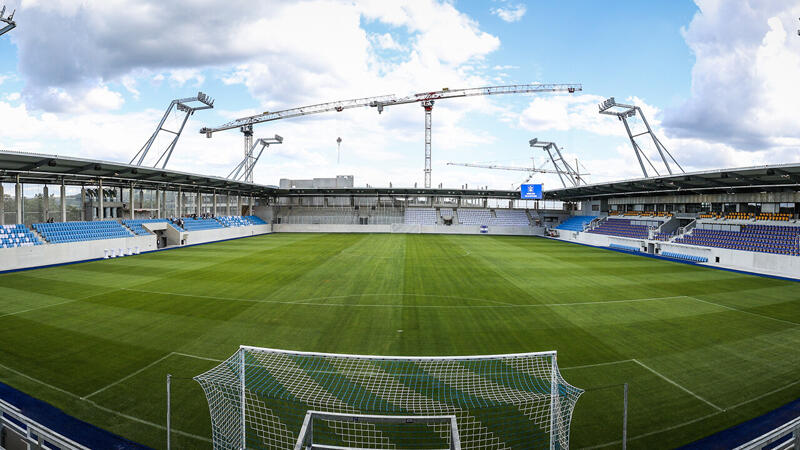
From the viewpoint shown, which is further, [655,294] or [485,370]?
[655,294]

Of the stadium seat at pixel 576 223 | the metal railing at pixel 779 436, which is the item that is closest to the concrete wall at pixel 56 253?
the metal railing at pixel 779 436

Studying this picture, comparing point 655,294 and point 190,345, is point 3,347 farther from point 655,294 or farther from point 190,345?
point 655,294

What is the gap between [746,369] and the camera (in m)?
7.84

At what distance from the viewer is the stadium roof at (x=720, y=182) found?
20812 mm

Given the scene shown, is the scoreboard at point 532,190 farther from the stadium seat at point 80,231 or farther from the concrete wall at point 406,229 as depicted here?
the stadium seat at point 80,231

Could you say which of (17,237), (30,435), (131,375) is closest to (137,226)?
(17,237)

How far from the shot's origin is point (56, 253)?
67.9ft

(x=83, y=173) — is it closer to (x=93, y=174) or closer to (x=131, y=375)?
(x=93, y=174)

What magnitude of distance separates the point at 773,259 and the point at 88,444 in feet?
102

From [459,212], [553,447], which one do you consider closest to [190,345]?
[553,447]

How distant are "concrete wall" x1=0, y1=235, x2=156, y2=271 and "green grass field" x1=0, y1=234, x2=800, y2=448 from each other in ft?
7.16

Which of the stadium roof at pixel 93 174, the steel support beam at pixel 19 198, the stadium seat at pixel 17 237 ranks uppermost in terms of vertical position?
the stadium roof at pixel 93 174

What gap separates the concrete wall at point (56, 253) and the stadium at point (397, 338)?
11cm

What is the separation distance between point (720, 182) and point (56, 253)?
46.5 m
